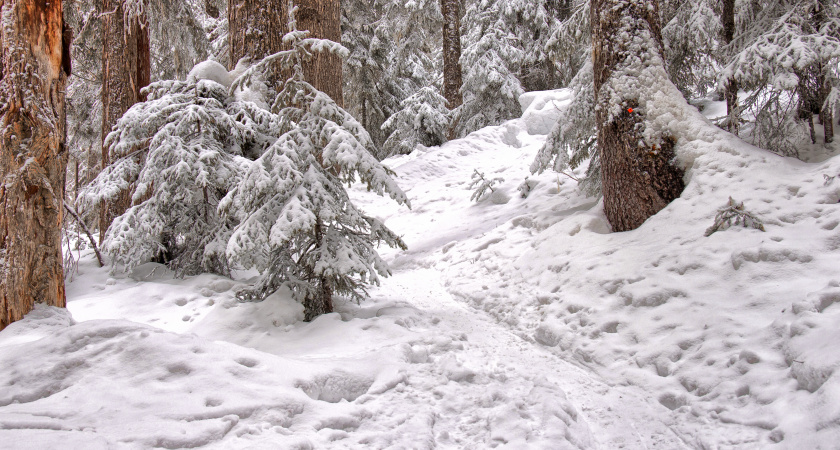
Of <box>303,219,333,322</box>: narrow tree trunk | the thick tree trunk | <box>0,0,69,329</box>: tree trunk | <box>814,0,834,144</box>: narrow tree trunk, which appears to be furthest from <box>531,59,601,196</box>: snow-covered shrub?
the thick tree trunk

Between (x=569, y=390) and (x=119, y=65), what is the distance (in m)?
7.86

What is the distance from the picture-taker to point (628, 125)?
538cm

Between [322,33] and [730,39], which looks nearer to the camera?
[322,33]

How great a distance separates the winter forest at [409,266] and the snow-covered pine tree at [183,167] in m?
0.04

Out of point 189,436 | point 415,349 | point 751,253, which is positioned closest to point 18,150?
point 189,436

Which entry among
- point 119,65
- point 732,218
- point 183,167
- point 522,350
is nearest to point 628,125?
point 732,218

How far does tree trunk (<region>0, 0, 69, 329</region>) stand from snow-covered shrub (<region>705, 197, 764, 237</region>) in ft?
18.3

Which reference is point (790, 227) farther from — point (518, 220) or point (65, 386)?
point (65, 386)

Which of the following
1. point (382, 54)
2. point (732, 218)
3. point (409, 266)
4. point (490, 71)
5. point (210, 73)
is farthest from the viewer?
point (382, 54)

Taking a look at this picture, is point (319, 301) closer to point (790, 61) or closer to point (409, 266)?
point (409, 266)

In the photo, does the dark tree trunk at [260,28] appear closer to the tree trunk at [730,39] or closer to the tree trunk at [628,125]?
the tree trunk at [628,125]

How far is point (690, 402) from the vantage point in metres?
3.07

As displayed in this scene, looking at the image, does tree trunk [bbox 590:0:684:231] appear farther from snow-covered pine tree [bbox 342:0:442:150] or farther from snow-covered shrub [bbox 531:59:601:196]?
snow-covered pine tree [bbox 342:0:442:150]

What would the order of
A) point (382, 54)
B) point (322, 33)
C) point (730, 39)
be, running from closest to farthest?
point (322, 33) → point (730, 39) → point (382, 54)
